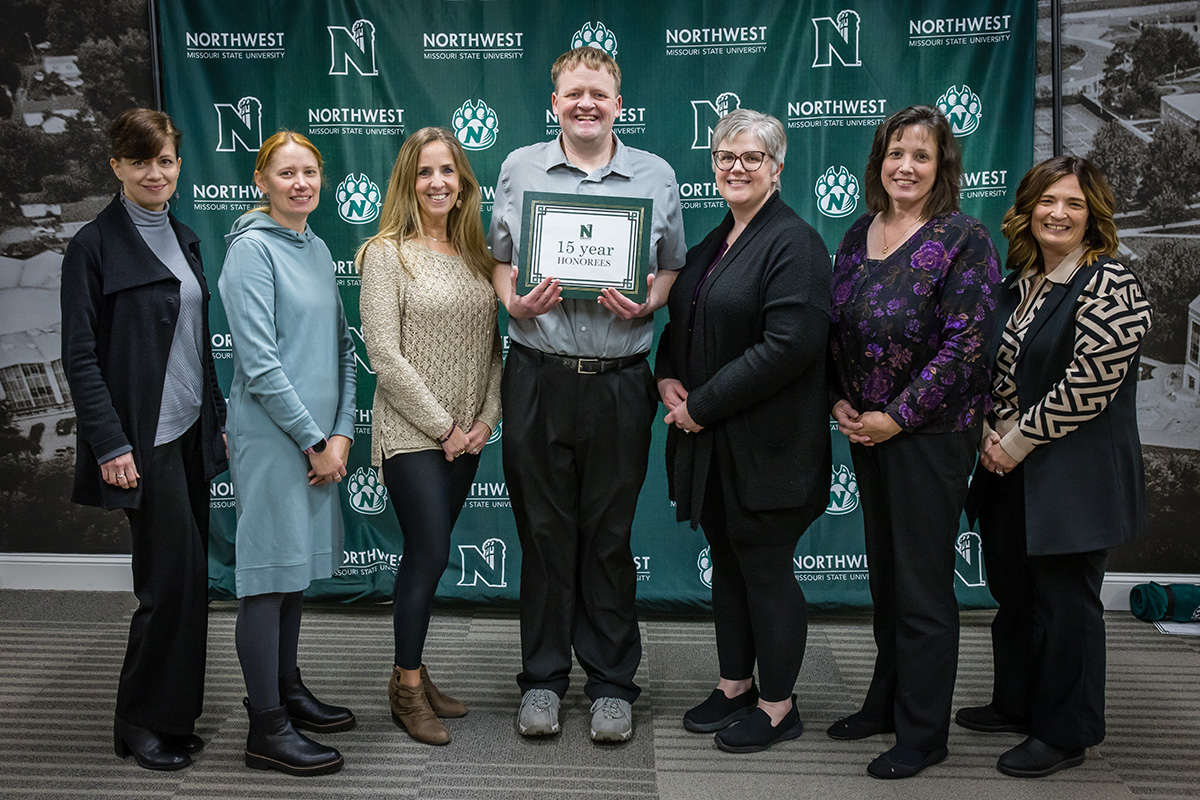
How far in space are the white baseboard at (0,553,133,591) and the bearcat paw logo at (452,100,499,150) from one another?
2.30 meters

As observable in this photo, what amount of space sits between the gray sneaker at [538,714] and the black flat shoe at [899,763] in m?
0.87

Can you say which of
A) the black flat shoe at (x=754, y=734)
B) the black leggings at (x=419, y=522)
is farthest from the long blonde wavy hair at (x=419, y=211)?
the black flat shoe at (x=754, y=734)

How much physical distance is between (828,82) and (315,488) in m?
2.44

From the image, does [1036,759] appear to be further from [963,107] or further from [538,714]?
[963,107]

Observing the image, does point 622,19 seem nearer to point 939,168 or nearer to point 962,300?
point 939,168

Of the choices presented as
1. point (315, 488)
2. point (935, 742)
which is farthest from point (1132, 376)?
point (315, 488)

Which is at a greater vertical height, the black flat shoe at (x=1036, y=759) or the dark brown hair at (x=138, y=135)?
the dark brown hair at (x=138, y=135)

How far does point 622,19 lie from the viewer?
351 cm

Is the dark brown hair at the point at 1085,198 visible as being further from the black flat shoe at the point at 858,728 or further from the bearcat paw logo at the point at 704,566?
the bearcat paw logo at the point at 704,566

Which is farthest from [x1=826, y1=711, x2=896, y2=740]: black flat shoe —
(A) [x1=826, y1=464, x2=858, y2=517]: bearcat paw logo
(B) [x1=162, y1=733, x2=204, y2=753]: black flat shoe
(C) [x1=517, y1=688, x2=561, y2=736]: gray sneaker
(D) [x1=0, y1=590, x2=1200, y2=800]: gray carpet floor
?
(B) [x1=162, y1=733, x2=204, y2=753]: black flat shoe

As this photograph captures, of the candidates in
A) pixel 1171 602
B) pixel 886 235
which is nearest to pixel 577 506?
pixel 886 235

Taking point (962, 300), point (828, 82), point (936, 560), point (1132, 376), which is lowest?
point (936, 560)

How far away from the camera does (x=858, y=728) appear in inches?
102

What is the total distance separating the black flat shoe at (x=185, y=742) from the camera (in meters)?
2.47
